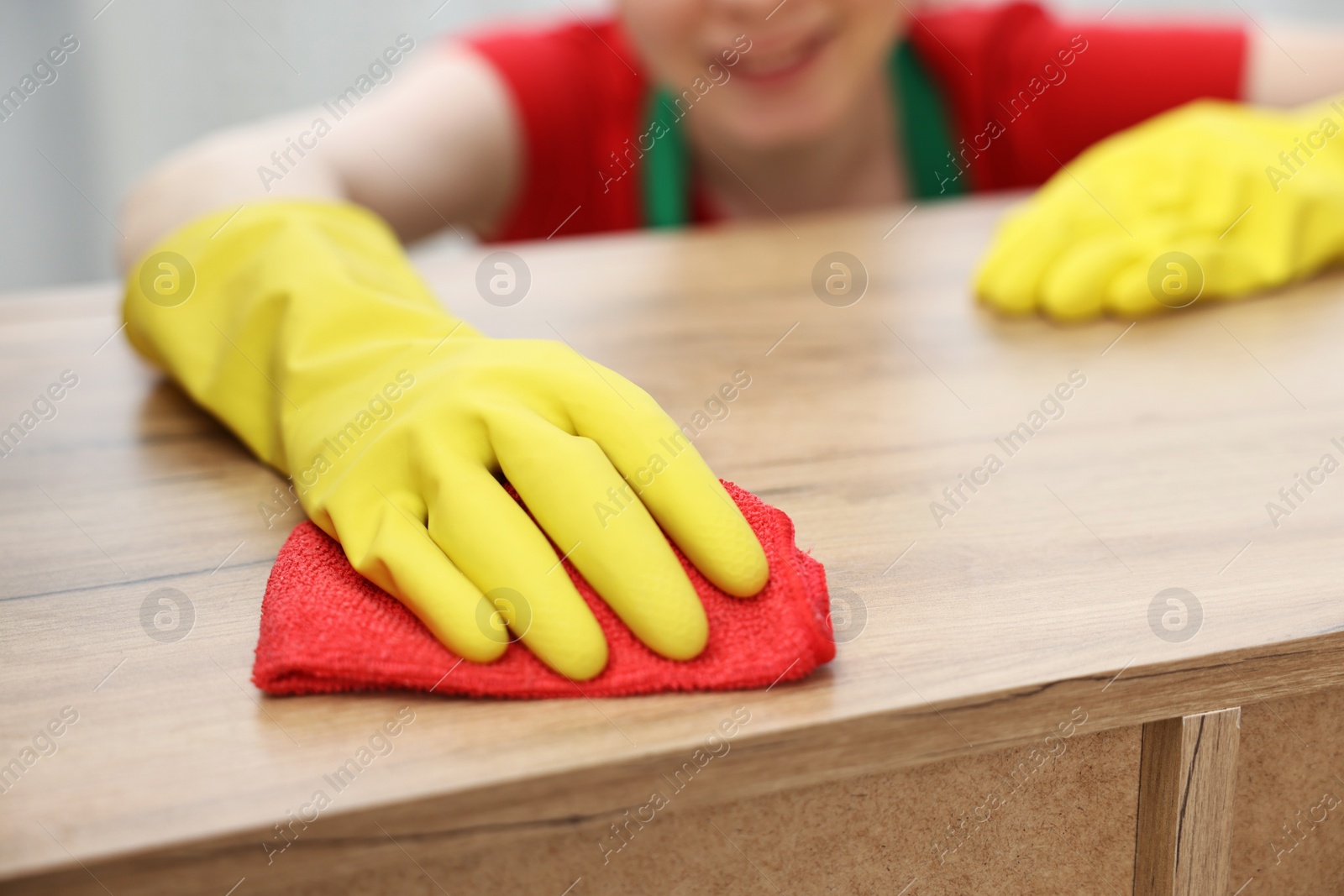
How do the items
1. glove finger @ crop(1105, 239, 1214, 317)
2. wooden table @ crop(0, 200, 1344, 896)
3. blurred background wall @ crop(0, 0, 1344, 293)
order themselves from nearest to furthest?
wooden table @ crop(0, 200, 1344, 896)
glove finger @ crop(1105, 239, 1214, 317)
blurred background wall @ crop(0, 0, 1344, 293)

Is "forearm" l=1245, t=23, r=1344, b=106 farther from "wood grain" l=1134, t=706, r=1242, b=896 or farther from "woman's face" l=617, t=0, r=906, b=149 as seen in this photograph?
"wood grain" l=1134, t=706, r=1242, b=896

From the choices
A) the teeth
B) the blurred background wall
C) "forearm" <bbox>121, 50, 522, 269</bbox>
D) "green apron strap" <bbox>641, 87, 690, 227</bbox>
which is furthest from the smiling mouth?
the blurred background wall

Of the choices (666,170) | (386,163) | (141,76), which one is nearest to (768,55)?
(666,170)

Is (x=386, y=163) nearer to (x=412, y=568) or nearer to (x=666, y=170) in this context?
(x=666, y=170)

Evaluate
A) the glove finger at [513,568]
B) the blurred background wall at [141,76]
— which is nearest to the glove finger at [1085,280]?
the glove finger at [513,568]

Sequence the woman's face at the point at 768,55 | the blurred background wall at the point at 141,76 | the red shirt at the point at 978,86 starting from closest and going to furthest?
the woman's face at the point at 768,55
the red shirt at the point at 978,86
the blurred background wall at the point at 141,76

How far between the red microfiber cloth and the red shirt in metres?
0.80

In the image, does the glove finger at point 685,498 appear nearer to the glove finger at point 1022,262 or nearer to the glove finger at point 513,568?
the glove finger at point 513,568

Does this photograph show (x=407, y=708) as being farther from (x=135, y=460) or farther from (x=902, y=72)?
(x=902, y=72)

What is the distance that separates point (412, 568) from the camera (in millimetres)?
335

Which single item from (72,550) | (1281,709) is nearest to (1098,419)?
(1281,709)

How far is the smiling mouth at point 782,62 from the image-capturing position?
0.93 meters

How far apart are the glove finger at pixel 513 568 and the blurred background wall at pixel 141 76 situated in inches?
58.3

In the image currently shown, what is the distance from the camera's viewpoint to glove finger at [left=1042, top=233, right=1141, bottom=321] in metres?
0.66
